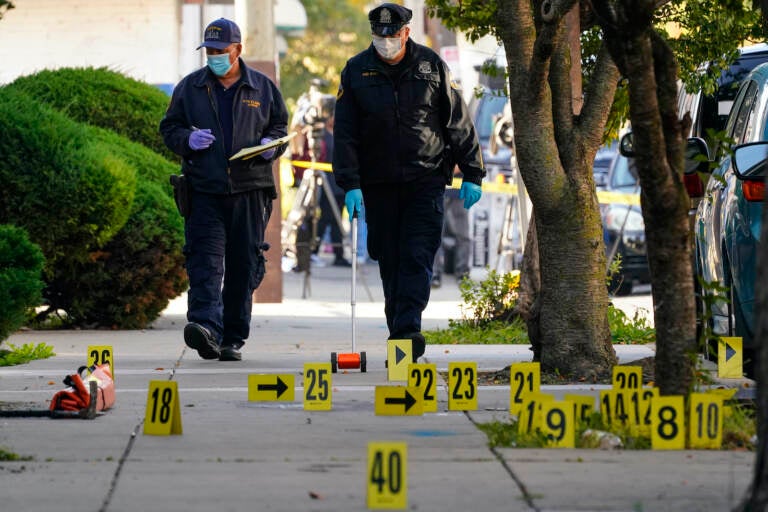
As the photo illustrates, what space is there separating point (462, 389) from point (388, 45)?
8.49ft

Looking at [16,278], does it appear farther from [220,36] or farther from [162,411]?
[162,411]

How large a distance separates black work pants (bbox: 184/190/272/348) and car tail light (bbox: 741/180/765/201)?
11.7 ft

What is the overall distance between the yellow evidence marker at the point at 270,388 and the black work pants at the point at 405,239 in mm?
1540

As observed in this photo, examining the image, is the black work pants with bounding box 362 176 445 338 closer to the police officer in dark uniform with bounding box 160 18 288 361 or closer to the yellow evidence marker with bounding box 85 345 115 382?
the police officer in dark uniform with bounding box 160 18 288 361

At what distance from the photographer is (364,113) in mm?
9891

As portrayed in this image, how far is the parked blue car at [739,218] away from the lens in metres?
8.31

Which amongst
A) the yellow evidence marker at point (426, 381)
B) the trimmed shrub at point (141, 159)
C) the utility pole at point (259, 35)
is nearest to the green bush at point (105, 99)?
the trimmed shrub at point (141, 159)

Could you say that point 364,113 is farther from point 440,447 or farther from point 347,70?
point 440,447

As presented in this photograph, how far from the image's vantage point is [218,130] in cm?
1070

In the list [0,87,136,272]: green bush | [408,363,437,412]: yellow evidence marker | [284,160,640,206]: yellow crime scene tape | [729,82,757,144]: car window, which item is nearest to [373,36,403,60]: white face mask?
[729,82,757,144]: car window

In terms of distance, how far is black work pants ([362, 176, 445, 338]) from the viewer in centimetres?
977

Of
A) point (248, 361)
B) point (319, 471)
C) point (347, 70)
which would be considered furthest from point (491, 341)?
point (319, 471)

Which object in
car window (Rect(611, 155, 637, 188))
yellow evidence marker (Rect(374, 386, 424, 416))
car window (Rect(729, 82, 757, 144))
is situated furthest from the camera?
car window (Rect(611, 155, 637, 188))

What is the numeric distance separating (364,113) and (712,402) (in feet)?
12.6
